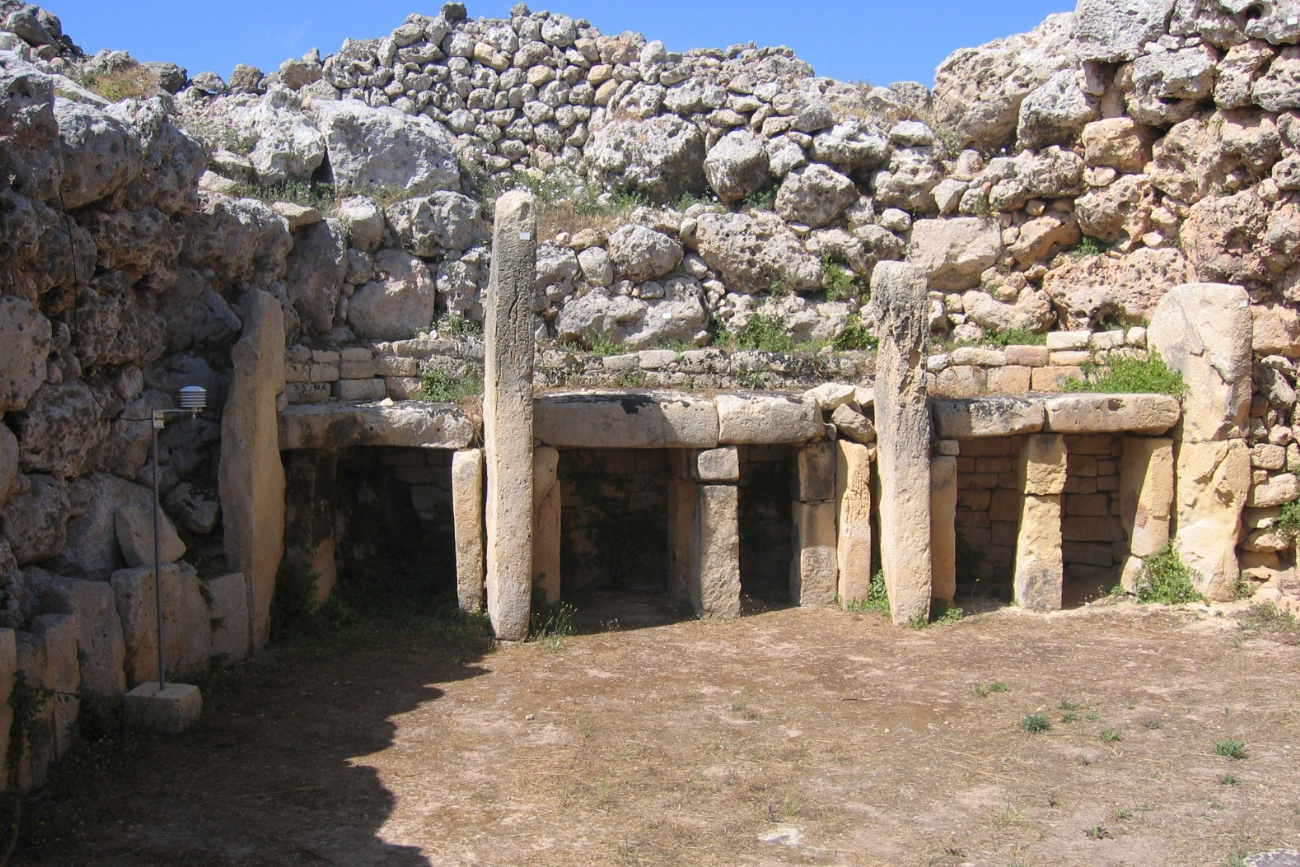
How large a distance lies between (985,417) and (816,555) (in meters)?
2.02

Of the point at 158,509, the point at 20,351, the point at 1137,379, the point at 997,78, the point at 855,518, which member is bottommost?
the point at 855,518

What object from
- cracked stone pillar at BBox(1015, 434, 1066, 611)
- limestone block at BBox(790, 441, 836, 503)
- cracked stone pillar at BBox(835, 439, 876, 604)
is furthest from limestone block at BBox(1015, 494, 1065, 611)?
limestone block at BBox(790, 441, 836, 503)

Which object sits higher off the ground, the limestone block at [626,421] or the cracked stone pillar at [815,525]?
the limestone block at [626,421]

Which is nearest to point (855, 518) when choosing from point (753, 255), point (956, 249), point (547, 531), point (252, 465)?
point (547, 531)

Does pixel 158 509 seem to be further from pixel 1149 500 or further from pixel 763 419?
pixel 1149 500

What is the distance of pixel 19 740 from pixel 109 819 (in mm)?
634

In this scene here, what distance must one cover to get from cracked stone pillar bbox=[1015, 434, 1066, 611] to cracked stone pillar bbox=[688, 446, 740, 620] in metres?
2.80

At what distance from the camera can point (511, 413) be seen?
8.51 metres

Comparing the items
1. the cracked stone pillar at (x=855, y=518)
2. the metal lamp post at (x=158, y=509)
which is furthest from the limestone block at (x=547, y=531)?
the metal lamp post at (x=158, y=509)

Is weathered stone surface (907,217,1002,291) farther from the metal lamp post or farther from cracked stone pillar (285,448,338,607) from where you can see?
the metal lamp post

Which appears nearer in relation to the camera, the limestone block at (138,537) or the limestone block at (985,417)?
the limestone block at (138,537)

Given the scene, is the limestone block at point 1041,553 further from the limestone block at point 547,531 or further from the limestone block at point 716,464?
the limestone block at point 547,531

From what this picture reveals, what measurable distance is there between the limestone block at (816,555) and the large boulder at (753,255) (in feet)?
11.9

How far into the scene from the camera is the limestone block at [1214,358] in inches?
385
